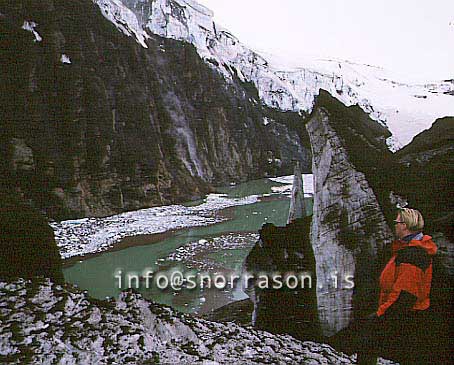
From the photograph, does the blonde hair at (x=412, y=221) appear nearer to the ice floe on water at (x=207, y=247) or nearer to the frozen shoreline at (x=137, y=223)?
the frozen shoreline at (x=137, y=223)

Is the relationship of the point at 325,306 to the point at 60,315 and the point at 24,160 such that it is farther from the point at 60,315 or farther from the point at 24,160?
the point at 24,160

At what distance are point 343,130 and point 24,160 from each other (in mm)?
1727

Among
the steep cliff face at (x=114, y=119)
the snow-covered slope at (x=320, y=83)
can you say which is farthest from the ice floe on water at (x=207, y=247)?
the snow-covered slope at (x=320, y=83)

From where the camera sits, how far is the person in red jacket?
4.43 ft

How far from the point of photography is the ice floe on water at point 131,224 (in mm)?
2236

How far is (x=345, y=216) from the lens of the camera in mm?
1948

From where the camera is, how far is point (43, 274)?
2.08m

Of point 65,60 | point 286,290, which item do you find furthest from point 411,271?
point 65,60

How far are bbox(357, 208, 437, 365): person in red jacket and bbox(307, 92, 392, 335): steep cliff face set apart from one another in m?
0.19

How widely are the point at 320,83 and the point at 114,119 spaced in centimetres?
128

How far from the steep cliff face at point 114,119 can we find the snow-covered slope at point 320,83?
0.12 metres

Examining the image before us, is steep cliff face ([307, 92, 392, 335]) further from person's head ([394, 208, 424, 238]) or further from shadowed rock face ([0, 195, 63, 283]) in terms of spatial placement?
shadowed rock face ([0, 195, 63, 283])

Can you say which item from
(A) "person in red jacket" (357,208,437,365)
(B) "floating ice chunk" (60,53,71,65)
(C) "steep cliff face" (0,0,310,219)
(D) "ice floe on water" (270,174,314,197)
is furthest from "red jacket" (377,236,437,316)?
(B) "floating ice chunk" (60,53,71,65)

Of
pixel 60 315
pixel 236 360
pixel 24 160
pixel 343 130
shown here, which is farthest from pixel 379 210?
pixel 24 160
